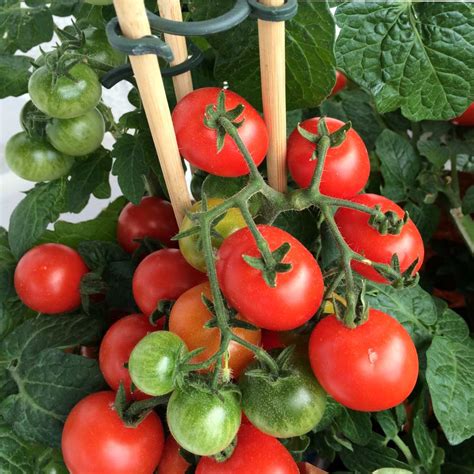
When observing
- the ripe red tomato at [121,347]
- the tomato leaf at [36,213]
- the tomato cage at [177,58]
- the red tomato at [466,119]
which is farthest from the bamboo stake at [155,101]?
the red tomato at [466,119]

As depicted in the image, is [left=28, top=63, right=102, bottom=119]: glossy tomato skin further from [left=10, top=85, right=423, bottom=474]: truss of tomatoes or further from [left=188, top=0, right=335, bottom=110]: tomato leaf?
[left=188, top=0, right=335, bottom=110]: tomato leaf

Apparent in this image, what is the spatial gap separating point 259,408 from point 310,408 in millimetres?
37

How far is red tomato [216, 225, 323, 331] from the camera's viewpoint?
1.21ft

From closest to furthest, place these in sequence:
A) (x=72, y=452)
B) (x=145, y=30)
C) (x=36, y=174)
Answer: (x=145, y=30)
(x=72, y=452)
(x=36, y=174)

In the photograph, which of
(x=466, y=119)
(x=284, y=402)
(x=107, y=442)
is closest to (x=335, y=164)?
(x=284, y=402)

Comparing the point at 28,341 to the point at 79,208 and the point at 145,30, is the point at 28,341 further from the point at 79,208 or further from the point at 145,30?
the point at 145,30

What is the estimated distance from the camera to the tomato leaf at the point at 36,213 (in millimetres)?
637

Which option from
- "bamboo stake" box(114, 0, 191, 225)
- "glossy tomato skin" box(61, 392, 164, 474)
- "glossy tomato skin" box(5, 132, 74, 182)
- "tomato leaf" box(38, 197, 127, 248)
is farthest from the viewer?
"tomato leaf" box(38, 197, 127, 248)

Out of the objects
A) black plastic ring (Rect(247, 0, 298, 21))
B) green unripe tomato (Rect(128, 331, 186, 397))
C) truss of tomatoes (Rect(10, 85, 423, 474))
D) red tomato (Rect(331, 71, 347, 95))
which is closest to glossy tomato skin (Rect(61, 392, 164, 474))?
truss of tomatoes (Rect(10, 85, 423, 474))

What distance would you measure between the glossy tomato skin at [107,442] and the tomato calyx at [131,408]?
0.01m

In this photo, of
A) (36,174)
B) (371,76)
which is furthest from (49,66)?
(371,76)

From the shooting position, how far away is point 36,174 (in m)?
0.59

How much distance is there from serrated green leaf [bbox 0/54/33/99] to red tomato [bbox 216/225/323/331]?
1.18 feet

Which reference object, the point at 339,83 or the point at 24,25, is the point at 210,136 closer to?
the point at 24,25
